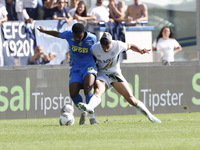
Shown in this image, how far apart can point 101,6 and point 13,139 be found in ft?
29.4

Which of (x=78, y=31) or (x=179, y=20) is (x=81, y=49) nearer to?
(x=78, y=31)

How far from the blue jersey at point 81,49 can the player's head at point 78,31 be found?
23cm

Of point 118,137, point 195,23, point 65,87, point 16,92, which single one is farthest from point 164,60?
point 118,137

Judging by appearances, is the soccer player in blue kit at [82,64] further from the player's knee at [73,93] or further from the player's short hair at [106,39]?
the player's short hair at [106,39]

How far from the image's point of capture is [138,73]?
693 inches

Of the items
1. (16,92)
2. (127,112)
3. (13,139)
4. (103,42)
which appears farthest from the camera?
(127,112)

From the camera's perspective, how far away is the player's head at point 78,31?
11.8 meters

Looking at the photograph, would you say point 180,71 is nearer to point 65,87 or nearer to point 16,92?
point 65,87

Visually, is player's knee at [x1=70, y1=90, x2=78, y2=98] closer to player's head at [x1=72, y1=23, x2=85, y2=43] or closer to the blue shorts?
the blue shorts

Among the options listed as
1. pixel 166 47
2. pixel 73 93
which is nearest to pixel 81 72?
pixel 73 93

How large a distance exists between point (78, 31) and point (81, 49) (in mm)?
531

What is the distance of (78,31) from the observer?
463 inches

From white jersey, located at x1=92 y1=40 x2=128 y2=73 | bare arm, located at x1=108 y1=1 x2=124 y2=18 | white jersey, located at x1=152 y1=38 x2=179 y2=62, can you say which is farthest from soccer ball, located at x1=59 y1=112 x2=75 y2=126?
white jersey, located at x1=152 y1=38 x2=179 y2=62

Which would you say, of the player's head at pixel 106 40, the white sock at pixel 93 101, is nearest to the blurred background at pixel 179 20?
the player's head at pixel 106 40
